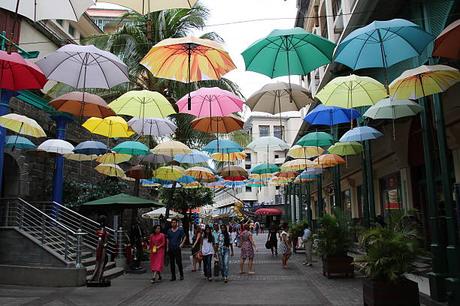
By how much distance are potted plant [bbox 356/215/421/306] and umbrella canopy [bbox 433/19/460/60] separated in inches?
140

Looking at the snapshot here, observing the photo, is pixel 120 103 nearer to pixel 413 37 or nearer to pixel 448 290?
pixel 413 37

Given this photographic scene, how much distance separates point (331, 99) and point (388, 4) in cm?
306

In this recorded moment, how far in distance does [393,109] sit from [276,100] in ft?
10.4

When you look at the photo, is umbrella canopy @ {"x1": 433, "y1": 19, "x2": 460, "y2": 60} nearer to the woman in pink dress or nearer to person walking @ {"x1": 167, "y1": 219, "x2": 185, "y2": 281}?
person walking @ {"x1": 167, "y1": 219, "x2": 185, "y2": 281}

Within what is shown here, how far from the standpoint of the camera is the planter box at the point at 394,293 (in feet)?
26.1

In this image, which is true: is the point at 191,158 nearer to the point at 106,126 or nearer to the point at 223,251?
the point at 106,126

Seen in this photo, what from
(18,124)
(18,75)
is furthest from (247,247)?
(18,75)

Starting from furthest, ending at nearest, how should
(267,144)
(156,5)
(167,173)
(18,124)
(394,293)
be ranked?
(167,173), (267,144), (18,124), (394,293), (156,5)

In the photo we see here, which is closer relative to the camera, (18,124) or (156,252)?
(18,124)

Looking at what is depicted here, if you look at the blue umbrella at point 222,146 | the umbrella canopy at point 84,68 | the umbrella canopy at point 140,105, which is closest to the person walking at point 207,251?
the umbrella canopy at point 140,105

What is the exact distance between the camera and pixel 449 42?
6.64 m

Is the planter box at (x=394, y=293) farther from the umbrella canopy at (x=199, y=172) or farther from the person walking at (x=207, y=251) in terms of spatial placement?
the umbrella canopy at (x=199, y=172)

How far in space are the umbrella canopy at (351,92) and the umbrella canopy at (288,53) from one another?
4.26 feet

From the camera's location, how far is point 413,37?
8477 mm
